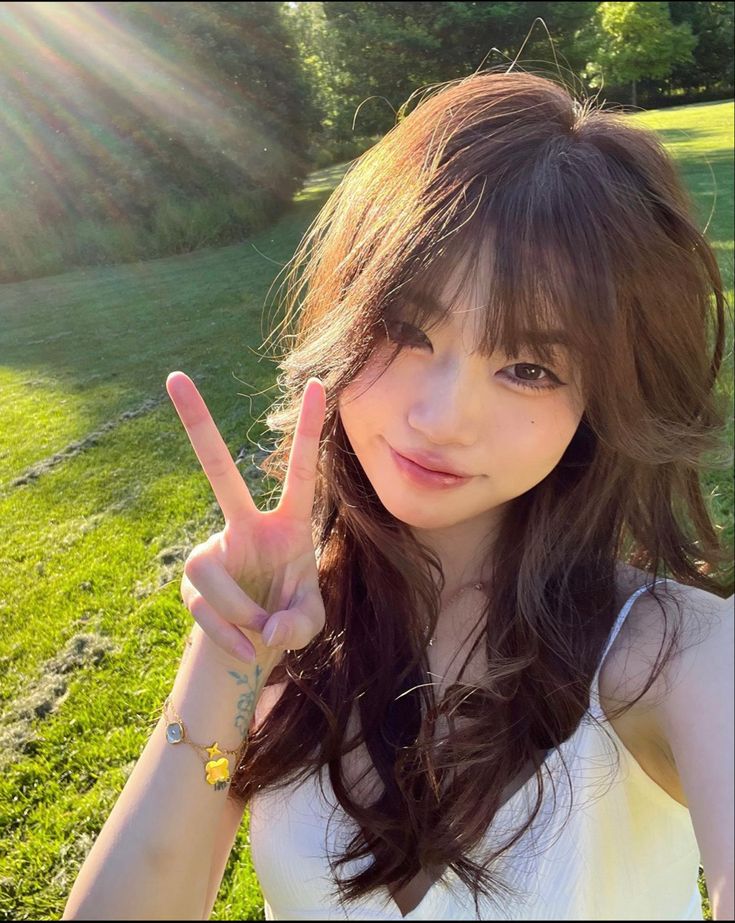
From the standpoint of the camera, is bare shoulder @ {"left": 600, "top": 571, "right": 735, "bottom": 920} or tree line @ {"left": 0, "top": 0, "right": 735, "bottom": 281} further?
tree line @ {"left": 0, "top": 0, "right": 735, "bottom": 281}

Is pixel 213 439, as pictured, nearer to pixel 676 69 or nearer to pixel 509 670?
pixel 509 670

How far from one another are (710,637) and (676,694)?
11 cm

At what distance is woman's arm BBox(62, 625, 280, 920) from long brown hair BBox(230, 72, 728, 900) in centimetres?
29

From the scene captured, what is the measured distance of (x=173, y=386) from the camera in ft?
3.25

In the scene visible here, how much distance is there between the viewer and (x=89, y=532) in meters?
1.22

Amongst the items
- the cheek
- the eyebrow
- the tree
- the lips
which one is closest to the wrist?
the lips

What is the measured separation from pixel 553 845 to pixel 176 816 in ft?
1.83

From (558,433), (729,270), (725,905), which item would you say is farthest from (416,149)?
(729,270)

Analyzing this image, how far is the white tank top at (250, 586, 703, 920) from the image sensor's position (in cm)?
99

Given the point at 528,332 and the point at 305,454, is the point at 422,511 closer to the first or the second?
the point at 305,454

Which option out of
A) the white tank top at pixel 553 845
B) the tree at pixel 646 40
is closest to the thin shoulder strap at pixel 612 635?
the white tank top at pixel 553 845

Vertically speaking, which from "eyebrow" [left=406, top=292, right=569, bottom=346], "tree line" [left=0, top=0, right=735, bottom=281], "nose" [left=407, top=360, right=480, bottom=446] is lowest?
"nose" [left=407, top=360, right=480, bottom=446]

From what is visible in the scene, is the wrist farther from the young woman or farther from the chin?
the chin

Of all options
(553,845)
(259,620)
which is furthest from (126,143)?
(553,845)
